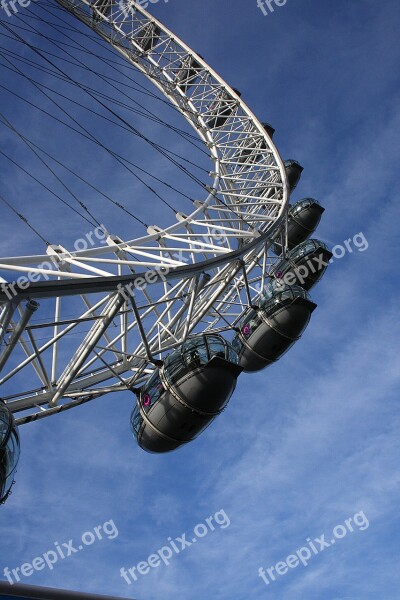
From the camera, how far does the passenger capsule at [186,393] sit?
12539 millimetres

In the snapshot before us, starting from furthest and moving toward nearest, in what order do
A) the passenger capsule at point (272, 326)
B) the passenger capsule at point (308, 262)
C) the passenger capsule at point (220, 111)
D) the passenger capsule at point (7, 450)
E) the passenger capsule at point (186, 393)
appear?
the passenger capsule at point (220, 111) < the passenger capsule at point (308, 262) < the passenger capsule at point (272, 326) < the passenger capsule at point (186, 393) < the passenger capsule at point (7, 450)

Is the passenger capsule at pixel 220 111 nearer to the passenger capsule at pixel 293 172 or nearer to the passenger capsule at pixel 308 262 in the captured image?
the passenger capsule at pixel 293 172

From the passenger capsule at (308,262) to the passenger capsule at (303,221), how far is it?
1.31 meters

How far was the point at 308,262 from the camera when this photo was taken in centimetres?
2453

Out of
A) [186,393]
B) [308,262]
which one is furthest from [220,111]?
[186,393]

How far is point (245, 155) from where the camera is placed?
82.4 feet

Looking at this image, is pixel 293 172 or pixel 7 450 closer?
pixel 7 450

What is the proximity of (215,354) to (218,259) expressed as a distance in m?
1.93

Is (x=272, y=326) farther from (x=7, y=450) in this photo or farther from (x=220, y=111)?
(x=220, y=111)

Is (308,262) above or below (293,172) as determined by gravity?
below

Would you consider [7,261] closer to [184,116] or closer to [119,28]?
[184,116]

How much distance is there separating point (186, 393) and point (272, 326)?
5.33 metres

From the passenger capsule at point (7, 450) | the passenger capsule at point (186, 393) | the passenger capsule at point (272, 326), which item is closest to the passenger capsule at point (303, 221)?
the passenger capsule at point (272, 326)

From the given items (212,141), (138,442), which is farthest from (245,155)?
(138,442)
